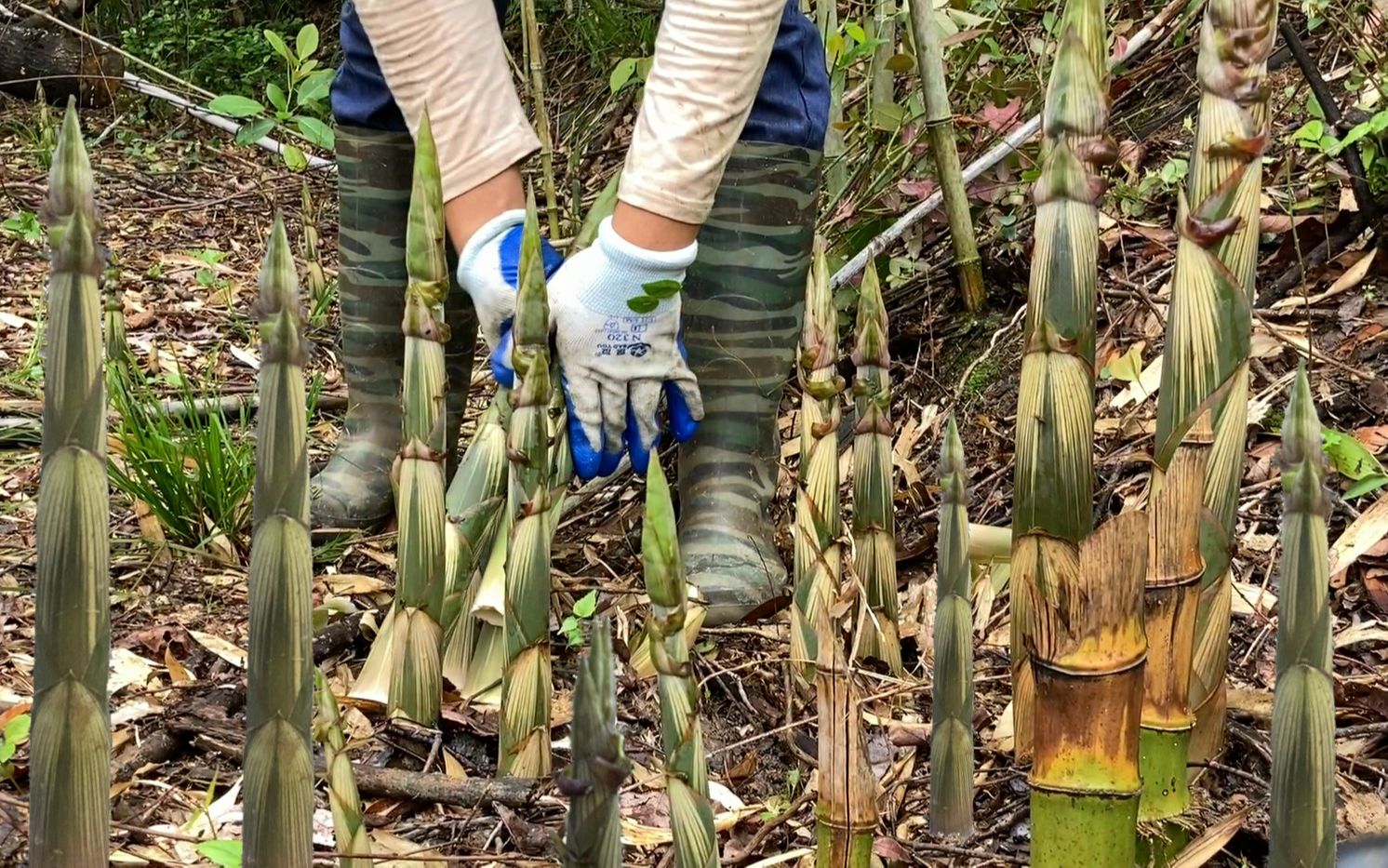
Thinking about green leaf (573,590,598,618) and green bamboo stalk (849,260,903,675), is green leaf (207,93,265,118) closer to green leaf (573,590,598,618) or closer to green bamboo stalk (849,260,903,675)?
green leaf (573,590,598,618)

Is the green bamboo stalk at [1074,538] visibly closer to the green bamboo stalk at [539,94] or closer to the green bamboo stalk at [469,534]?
the green bamboo stalk at [469,534]

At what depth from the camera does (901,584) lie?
1379 millimetres

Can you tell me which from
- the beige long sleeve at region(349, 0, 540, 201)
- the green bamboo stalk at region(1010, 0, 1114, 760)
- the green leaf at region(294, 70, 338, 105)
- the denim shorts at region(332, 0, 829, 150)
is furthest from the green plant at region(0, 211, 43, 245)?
the green bamboo stalk at region(1010, 0, 1114, 760)

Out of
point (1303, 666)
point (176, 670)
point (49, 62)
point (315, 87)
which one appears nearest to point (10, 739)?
point (176, 670)

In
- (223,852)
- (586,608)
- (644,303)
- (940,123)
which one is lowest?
(223,852)

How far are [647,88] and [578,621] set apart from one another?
504 millimetres

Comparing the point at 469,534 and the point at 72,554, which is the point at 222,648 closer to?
the point at 469,534

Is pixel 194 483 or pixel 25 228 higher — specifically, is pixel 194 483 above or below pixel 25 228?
below

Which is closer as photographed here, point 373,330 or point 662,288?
point 662,288

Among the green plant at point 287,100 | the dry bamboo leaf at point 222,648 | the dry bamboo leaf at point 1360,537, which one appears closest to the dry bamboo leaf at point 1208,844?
the dry bamboo leaf at point 1360,537

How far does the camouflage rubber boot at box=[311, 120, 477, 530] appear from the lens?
1586 mm

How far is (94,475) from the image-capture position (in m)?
0.48

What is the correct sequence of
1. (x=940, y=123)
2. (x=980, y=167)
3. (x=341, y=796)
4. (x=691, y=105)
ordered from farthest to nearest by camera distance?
1. (x=980, y=167)
2. (x=940, y=123)
3. (x=691, y=105)
4. (x=341, y=796)

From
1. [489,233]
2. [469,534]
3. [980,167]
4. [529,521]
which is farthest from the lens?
[980,167]
